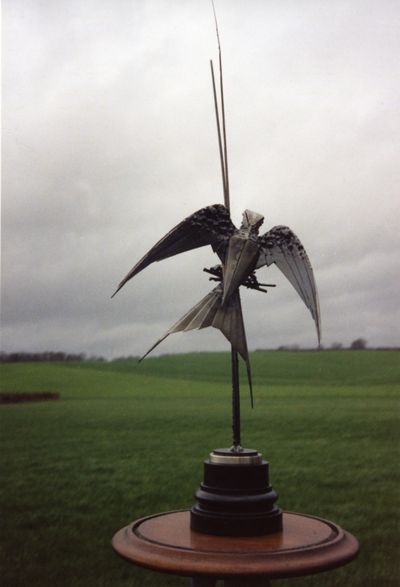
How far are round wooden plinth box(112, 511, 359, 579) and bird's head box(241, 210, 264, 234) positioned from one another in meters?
1.38

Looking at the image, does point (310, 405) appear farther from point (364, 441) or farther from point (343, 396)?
point (364, 441)

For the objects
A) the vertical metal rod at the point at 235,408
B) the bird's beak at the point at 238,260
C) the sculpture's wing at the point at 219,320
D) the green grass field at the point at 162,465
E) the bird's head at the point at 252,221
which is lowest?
the green grass field at the point at 162,465

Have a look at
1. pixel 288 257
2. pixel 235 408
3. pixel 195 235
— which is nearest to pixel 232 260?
pixel 195 235

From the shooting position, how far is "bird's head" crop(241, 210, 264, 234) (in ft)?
9.66

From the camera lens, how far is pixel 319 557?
7.57ft

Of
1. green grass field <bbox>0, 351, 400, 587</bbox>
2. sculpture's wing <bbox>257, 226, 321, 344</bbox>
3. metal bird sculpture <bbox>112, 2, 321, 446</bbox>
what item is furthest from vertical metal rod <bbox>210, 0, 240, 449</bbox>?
green grass field <bbox>0, 351, 400, 587</bbox>

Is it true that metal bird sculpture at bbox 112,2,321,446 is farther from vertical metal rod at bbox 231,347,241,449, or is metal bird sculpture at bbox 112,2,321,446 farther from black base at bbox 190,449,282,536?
black base at bbox 190,449,282,536

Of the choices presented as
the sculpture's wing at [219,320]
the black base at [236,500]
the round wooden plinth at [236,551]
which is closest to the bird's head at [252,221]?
the sculpture's wing at [219,320]

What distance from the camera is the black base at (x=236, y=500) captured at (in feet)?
8.46

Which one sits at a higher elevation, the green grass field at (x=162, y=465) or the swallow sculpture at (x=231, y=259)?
the swallow sculpture at (x=231, y=259)

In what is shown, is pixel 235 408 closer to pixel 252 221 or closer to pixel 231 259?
pixel 231 259

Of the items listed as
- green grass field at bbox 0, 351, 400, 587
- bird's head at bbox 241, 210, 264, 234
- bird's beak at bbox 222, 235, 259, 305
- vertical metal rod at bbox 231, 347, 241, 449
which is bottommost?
green grass field at bbox 0, 351, 400, 587

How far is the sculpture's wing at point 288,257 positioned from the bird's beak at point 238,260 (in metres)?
0.13

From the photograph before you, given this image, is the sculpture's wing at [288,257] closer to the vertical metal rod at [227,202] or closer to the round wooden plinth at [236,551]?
the vertical metal rod at [227,202]
